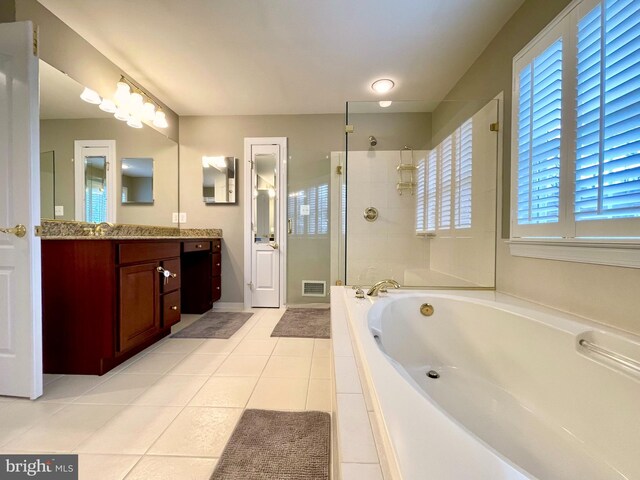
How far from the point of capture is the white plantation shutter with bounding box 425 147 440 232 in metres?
2.39

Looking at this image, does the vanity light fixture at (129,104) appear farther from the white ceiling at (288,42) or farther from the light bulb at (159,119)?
the white ceiling at (288,42)

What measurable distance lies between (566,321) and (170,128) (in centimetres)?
357

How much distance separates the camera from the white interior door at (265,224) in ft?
9.55

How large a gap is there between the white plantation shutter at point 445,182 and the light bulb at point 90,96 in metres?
2.89

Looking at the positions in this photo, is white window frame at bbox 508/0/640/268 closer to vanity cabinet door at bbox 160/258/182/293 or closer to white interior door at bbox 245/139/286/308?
white interior door at bbox 245/139/286/308

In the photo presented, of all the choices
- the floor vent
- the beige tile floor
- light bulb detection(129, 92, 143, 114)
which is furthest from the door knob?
the floor vent

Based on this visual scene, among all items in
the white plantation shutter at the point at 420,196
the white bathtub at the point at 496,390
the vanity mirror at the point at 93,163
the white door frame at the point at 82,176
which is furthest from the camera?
the white plantation shutter at the point at 420,196

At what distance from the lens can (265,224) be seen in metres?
2.93

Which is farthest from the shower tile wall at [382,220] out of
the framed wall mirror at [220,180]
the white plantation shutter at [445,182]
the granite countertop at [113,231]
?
the granite countertop at [113,231]

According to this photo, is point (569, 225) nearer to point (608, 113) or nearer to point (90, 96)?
point (608, 113)

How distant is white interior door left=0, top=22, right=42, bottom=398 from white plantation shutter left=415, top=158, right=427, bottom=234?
2.70m

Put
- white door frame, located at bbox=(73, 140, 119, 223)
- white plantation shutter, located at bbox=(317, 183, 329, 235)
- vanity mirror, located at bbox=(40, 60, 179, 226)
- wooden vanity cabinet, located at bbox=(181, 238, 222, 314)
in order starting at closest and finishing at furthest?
vanity mirror, located at bbox=(40, 60, 179, 226) < white door frame, located at bbox=(73, 140, 119, 223) < wooden vanity cabinet, located at bbox=(181, 238, 222, 314) < white plantation shutter, located at bbox=(317, 183, 329, 235)

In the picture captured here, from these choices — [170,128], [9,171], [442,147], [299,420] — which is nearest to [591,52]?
[442,147]

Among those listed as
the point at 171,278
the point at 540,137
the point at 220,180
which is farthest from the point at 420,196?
the point at 171,278
